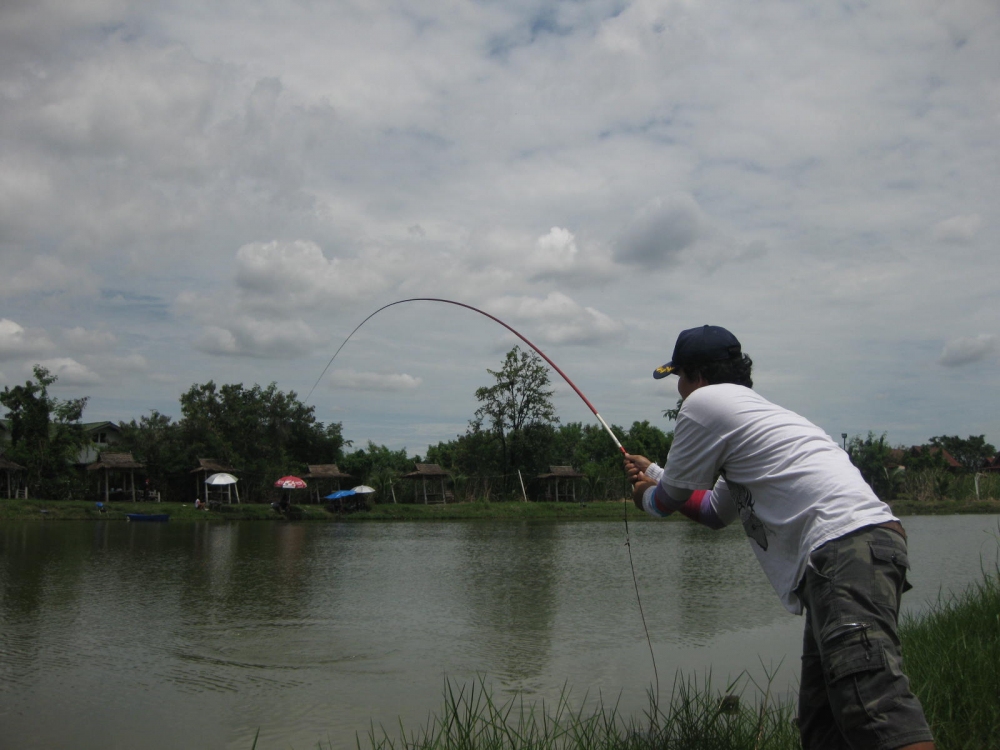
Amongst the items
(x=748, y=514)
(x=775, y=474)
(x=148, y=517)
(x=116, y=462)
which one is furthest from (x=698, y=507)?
(x=116, y=462)

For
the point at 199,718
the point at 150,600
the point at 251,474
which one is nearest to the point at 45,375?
the point at 251,474

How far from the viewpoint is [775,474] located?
2.52m

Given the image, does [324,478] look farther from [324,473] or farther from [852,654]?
[852,654]

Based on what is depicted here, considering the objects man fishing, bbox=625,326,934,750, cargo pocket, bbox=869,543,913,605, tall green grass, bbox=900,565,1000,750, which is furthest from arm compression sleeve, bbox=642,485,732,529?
tall green grass, bbox=900,565,1000,750

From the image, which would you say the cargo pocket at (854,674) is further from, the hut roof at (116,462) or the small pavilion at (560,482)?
the small pavilion at (560,482)

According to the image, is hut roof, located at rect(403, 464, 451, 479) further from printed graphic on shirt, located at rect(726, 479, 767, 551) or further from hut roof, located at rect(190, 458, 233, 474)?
printed graphic on shirt, located at rect(726, 479, 767, 551)

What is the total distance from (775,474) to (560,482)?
41.5 m

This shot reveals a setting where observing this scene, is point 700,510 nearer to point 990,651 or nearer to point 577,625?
point 990,651

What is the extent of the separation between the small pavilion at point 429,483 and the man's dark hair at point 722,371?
3791cm

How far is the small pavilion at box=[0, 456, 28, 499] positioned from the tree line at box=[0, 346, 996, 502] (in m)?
0.50

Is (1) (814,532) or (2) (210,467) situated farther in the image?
(2) (210,467)

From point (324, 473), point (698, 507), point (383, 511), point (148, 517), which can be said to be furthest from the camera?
point (324, 473)

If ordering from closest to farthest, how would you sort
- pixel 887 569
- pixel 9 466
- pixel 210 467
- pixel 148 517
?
pixel 887 569 → pixel 148 517 → pixel 9 466 → pixel 210 467

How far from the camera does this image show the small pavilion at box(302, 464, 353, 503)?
133 feet
